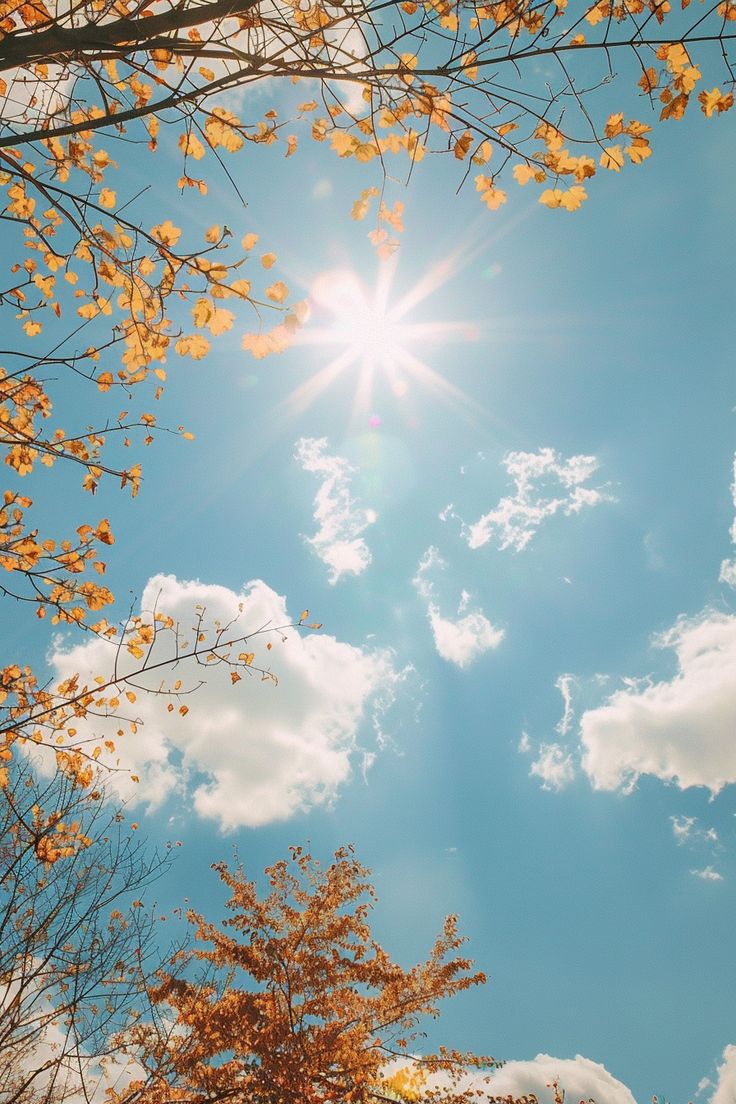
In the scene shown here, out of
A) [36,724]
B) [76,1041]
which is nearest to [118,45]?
[36,724]

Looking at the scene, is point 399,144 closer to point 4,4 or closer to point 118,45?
point 118,45

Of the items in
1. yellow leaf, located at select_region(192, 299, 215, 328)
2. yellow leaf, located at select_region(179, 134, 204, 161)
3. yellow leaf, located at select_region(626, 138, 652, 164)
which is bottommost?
yellow leaf, located at select_region(626, 138, 652, 164)

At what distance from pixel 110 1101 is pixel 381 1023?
5797mm

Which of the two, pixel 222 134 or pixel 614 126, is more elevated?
pixel 222 134

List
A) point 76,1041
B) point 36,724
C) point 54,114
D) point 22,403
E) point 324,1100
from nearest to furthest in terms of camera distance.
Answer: point 54,114 → point 36,724 → point 22,403 → point 76,1041 → point 324,1100

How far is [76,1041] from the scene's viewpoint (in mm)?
6336

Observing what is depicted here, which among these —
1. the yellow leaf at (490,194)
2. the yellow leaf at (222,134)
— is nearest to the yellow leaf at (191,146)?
the yellow leaf at (222,134)

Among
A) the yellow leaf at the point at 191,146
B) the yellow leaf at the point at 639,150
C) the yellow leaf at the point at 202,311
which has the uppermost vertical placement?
the yellow leaf at the point at 191,146

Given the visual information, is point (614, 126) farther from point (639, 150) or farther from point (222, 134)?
point (222, 134)

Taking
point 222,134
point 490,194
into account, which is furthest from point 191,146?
point 490,194

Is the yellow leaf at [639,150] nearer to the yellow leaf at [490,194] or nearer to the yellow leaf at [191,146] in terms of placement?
the yellow leaf at [490,194]

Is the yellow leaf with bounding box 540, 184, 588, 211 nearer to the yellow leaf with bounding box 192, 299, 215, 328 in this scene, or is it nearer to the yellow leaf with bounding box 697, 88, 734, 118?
the yellow leaf with bounding box 697, 88, 734, 118

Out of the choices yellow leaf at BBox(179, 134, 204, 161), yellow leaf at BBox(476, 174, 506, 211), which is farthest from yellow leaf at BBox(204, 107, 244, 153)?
yellow leaf at BBox(476, 174, 506, 211)

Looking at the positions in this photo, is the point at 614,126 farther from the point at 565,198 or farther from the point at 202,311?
the point at 202,311
